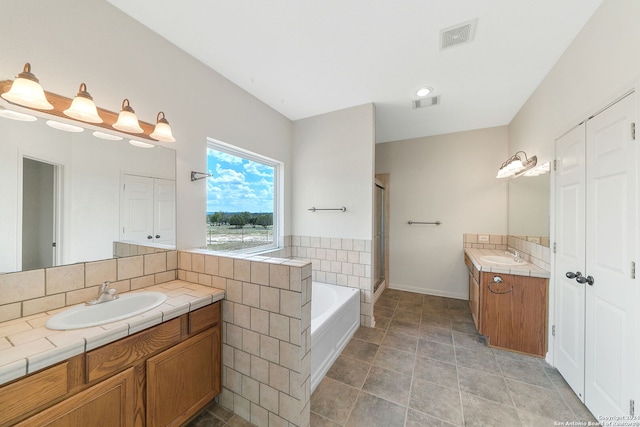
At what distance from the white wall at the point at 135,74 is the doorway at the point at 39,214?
0.46m

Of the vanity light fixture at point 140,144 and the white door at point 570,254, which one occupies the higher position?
the vanity light fixture at point 140,144

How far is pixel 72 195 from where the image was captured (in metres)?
1.30

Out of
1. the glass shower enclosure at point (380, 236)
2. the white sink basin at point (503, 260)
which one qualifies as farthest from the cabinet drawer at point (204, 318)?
the white sink basin at point (503, 260)

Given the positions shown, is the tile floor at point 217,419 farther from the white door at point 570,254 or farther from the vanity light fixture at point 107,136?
the white door at point 570,254

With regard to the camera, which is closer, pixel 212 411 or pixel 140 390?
pixel 140 390

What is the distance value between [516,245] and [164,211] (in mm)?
3934

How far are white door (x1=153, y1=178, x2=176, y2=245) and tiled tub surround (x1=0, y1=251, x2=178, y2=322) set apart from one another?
0.44 ft

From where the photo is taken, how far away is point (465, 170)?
11.4ft

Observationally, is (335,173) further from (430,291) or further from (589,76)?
(430,291)

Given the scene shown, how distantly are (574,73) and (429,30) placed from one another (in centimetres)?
113


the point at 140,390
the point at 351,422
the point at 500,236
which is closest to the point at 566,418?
the point at 351,422

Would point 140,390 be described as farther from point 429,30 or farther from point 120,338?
point 429,30

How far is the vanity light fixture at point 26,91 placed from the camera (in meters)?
1.01

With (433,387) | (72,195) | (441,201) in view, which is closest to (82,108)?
(72,195)
